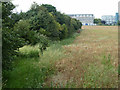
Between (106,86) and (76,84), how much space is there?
1.11m

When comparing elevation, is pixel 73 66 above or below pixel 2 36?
below

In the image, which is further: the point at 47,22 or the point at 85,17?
the point at 85,17

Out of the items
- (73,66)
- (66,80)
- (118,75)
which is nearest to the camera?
(66,80)

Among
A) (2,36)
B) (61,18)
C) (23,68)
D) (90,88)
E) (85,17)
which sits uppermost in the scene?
(85,17)

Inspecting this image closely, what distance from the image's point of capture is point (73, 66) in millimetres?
7527

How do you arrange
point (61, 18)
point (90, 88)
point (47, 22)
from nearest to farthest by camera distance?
1. point (90, 88)
2. point (47, 22)
3. point (61, 18)

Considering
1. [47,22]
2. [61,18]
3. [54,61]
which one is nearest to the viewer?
[54,61]

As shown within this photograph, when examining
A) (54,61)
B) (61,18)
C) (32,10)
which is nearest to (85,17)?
(61,18)

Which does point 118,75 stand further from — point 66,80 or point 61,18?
point 61,18

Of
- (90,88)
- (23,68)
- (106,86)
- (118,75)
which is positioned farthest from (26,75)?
(118,75)

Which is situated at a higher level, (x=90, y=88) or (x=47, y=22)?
(x=47, y=22)

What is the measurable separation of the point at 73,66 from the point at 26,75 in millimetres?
2524

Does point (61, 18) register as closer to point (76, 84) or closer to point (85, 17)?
point (76, 84)

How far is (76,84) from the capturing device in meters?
5.59
